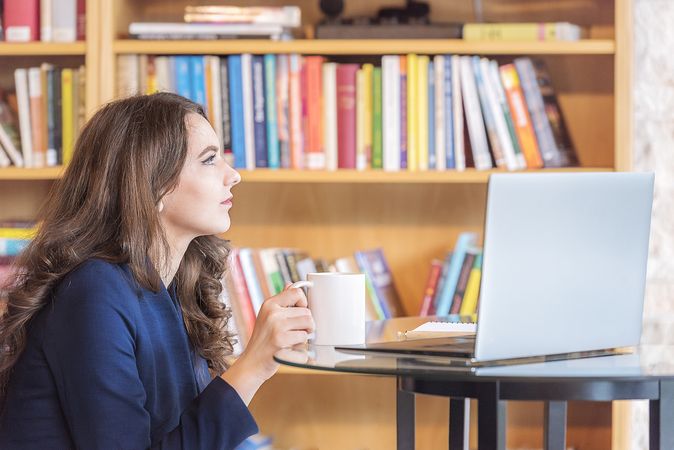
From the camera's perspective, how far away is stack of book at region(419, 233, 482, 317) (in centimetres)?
221

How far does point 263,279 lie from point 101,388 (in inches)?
41.7

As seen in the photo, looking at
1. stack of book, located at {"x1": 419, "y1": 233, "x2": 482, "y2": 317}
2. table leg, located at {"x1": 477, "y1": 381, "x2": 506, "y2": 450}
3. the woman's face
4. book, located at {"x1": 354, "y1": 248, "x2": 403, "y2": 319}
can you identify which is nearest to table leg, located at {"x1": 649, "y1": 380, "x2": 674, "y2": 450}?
table leg, located at {"x1": 477, "y1": 381, "x2": 506, "y2": 450}

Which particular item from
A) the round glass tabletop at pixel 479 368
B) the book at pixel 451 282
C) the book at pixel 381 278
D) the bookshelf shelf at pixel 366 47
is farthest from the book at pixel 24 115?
the round glass tabletop at pixel 479 368

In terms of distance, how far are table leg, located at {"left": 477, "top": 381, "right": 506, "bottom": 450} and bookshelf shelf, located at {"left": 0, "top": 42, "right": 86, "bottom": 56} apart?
1.49 metres

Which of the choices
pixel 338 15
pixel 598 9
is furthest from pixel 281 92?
pixel 598 9

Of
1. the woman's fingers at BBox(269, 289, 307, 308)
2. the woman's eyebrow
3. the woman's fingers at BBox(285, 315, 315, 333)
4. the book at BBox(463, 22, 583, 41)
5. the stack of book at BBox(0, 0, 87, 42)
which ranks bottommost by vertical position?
the woman's fingers at BBox(285, 315, 315, 333)

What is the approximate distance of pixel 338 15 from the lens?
2.37 m

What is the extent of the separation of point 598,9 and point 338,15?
0.62 metres

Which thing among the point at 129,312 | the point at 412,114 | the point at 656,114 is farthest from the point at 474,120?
the point at 129,312

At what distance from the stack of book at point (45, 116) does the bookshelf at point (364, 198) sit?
0.05 m

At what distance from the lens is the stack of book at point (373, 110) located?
7.18ft

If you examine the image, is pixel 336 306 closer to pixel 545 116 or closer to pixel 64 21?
pixel 545 116

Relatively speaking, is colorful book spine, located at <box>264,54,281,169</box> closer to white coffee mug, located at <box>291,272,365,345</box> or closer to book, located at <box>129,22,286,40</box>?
book, located at <box>129,22,286,40</box>

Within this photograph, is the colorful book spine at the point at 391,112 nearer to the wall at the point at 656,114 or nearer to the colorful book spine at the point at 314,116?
the colorful book spine at the point at 314,116
